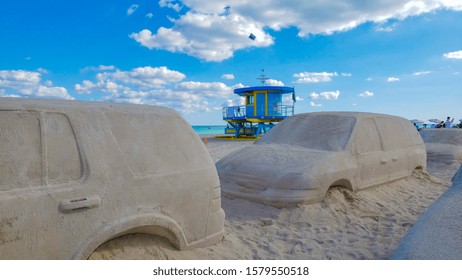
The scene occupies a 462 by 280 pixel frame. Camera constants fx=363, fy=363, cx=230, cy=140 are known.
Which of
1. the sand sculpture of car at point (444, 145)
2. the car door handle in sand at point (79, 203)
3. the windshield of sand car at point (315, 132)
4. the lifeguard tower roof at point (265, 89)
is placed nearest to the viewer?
the car door handle in sand at point (79, 203)

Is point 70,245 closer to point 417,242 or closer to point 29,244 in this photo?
point 29,244

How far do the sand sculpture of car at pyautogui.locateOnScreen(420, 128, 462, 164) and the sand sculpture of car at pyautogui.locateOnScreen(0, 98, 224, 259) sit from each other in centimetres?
1089

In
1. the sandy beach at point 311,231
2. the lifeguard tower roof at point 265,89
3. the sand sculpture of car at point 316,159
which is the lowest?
the sandy beach at point 311,231

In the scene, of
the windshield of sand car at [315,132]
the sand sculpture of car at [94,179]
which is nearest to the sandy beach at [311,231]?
the sand sculpture of car at [94,179]

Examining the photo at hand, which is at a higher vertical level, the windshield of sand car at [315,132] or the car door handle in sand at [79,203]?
the windshield of sand car at [315,132]

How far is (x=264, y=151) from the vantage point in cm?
645

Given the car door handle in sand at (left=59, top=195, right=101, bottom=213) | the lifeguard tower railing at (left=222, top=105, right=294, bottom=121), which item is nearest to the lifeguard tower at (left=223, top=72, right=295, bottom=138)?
the lifeguard tower railing at (left=222, top=105, right=294, bottom=121)

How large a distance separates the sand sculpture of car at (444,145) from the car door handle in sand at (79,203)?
1196 cm

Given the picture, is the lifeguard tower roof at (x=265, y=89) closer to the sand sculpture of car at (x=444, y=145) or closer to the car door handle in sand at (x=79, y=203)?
the sand sculpture of car at (x=444, y=145)

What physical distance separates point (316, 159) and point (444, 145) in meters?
9.01

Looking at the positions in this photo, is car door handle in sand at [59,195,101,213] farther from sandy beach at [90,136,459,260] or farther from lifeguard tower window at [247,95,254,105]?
lifeguard tower window at [247,95,254,105]

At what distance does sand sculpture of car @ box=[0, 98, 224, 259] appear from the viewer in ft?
7.93

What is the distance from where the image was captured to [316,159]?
578cm

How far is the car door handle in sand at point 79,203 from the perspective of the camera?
8.32ft
